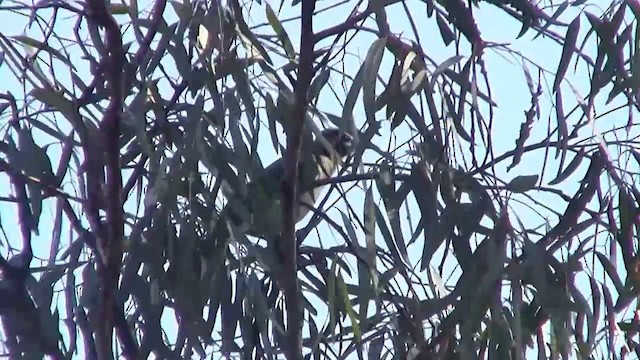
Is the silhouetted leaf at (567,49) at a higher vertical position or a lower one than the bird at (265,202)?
higher

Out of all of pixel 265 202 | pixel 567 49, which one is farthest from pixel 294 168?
pixel 567 49

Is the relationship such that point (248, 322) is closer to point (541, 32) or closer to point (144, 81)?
A: point (144, 81)

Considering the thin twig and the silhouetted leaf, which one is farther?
the silhouetted leaf

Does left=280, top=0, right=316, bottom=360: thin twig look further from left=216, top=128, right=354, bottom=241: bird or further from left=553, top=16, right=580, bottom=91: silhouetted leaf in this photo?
left=553, top=16, right=580, bottom=91: silhouetted leaf

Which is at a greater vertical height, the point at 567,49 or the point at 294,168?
the point at 567,49

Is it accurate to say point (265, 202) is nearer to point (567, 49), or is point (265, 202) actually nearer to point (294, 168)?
point (294, 168)

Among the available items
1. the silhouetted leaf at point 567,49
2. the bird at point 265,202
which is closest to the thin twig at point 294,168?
the bird at point 265,202

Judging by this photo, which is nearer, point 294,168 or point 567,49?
point 294,168

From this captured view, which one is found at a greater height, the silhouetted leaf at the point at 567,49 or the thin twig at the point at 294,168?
the silhouetted leaf at the point at 567,49

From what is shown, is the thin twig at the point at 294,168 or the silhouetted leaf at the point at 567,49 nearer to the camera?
the thin twig at the point at 294,168

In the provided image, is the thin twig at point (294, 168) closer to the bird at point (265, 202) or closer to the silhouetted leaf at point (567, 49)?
the bird at point (265, 202)

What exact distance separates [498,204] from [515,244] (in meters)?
0.06

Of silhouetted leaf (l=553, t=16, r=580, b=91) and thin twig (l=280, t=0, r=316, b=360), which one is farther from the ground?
silhouetted leaf (l=553, t=16, r=580, b=91)

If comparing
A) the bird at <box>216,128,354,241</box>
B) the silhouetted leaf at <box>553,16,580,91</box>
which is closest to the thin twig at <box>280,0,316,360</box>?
the bird at <box>216,128,354,241</box>
